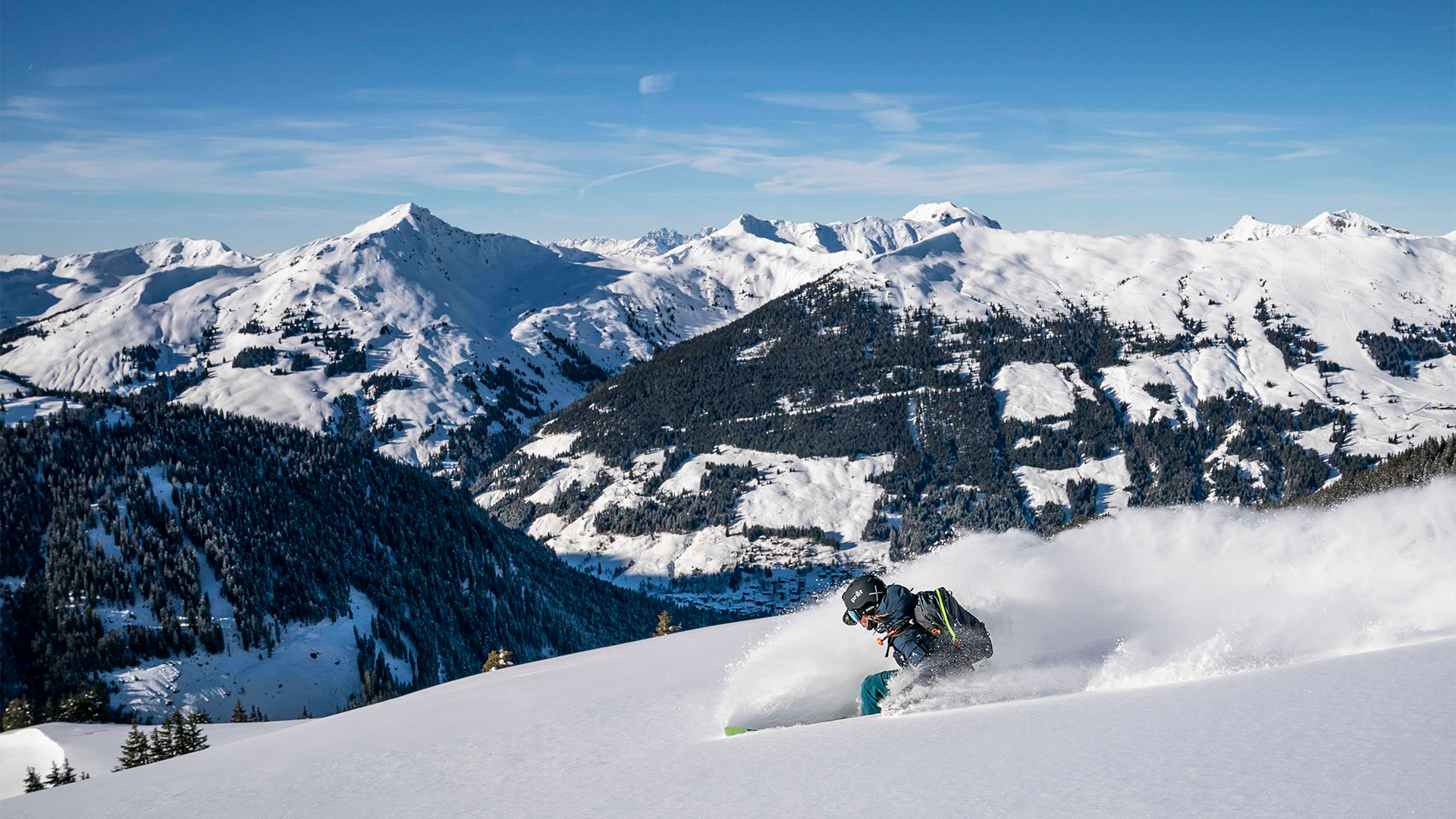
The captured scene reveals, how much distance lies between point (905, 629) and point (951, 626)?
0.84 m

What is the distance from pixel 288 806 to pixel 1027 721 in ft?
39.8

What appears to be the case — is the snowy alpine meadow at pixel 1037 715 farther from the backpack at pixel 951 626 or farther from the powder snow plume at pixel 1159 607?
the backpack at pixel 951 626

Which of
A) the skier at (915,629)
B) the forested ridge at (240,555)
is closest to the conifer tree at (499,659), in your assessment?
the forested ridge at (240,555)

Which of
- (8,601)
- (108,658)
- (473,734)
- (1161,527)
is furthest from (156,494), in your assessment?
(1161,527)

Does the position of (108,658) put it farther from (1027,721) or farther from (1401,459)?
(1401,459)

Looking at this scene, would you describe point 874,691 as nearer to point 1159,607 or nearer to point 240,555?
point 1159,607

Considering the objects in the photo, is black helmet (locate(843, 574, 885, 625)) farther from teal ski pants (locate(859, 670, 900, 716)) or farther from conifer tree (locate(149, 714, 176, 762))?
conifer tree (locate(149, 714, 176, 762))

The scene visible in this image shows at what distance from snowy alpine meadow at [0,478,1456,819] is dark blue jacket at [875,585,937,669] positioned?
0.60m

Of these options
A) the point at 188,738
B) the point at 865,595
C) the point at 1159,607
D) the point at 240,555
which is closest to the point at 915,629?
the point at 865,595

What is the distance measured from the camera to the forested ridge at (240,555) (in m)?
106

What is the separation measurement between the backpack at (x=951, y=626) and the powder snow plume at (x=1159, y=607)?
54 cm

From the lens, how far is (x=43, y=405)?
474ft

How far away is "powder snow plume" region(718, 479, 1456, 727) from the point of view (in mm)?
13664

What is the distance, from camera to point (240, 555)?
400 feet
